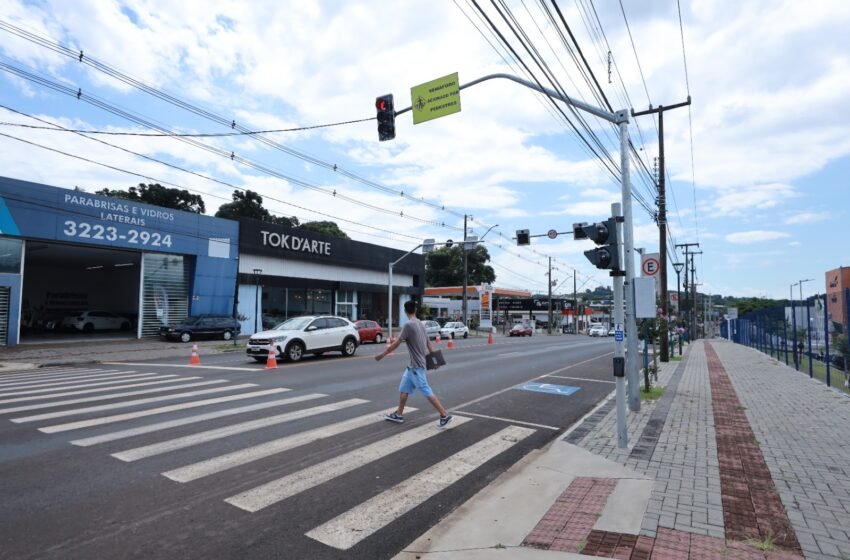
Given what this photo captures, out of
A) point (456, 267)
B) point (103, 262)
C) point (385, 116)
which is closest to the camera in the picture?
point (385, 116)

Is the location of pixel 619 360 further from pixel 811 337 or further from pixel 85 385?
pixel 85 385

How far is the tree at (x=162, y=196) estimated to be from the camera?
5308cm

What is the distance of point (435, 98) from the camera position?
32.2 feet

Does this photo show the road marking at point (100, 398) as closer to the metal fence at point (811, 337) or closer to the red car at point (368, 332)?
the metal fence at point (811, 337)

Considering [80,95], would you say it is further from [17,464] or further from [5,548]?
[5,548]

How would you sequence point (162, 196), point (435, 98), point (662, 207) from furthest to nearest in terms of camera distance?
1. point (162, 196)
2. point (662, 207)
3. point (435, 98)

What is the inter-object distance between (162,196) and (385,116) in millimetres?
53656

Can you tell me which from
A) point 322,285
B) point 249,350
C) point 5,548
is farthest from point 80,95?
point 322,285

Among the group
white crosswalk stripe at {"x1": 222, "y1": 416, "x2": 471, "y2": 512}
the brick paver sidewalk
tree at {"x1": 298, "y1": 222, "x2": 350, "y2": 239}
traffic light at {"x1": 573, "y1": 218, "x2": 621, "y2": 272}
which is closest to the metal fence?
the brick paver sidewalk

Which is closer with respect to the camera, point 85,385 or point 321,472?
point 321,472

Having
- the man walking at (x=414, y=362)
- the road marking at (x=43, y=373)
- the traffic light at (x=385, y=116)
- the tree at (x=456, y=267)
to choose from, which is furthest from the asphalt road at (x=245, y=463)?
the tree at (x=456, y=267)

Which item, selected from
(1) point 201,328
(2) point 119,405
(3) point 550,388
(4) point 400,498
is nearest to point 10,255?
(1) point 201,328

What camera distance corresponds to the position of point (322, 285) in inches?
1507

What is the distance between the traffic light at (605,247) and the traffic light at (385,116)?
207 inches
